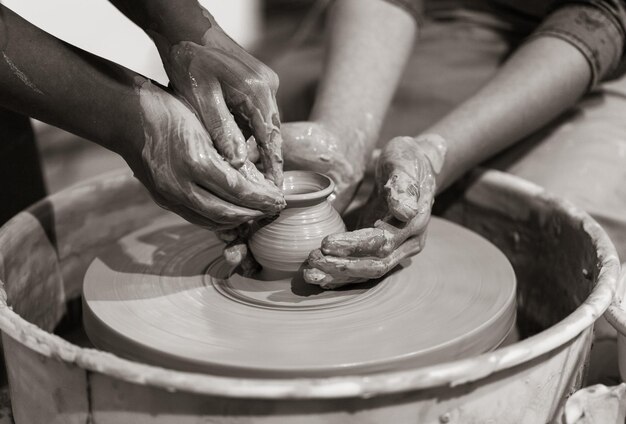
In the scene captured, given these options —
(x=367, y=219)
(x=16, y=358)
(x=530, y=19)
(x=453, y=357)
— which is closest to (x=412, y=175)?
(x=367, y=219)

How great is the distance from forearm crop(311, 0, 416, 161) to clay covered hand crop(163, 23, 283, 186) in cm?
47

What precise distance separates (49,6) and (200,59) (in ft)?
9.73

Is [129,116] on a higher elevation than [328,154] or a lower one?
higher

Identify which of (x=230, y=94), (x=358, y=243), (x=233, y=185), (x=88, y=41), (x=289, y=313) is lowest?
(x=88, y=41)

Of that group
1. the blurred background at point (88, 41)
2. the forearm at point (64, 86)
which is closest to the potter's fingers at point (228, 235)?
the forearm at point (64, 86)

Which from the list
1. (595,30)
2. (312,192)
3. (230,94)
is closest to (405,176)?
(312,192)

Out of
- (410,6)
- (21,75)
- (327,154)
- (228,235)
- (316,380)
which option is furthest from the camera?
(410,6)

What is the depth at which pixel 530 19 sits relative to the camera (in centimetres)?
249

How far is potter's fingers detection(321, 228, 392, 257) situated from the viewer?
138 cm

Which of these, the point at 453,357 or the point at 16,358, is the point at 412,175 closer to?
the point at 453,357

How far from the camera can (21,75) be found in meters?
1.30

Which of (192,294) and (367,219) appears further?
(367,219)

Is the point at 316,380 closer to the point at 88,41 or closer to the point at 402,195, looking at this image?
the point at 402,195

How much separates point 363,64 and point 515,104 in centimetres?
44
